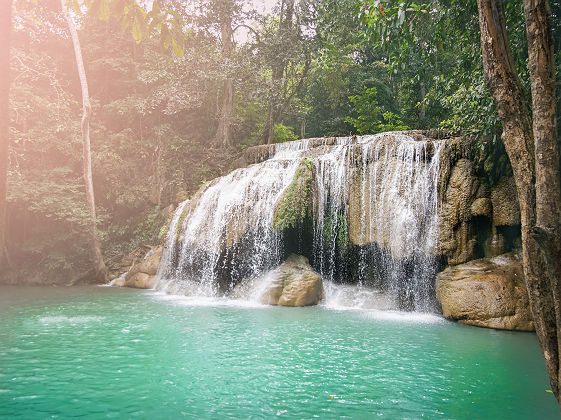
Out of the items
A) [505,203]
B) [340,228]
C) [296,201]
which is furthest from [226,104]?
[505,203]

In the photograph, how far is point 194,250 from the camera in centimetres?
1196

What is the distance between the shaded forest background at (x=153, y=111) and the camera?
45.5ft

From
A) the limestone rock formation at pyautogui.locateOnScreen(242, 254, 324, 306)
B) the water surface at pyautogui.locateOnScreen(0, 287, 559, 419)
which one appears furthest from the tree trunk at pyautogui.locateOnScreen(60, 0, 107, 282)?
the limestone rock formation at pyautogui.locateOnScreen(242, 254, 324, 306)

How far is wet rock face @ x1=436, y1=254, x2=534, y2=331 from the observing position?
23.8 feet

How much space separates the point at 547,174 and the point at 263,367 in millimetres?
3809

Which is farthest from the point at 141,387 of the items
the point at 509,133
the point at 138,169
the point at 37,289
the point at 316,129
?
the point at 316,129

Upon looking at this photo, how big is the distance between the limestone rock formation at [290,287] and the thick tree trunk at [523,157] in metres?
7.13

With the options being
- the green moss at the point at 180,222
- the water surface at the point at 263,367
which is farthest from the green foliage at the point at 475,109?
the green moss at the point at 180,222

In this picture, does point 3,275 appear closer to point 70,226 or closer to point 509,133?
point 70,226

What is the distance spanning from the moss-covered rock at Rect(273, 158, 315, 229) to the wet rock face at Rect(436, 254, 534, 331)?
3.84 metres

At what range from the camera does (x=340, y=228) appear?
10727 mm

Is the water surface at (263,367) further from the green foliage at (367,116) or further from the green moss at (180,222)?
the green foliage at (367,116)

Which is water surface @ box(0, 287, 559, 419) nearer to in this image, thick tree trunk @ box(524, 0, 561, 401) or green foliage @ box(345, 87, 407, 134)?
thick tree trunk @ box(524, 0, 561, 401)

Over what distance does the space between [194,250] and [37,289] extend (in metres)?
5.17
